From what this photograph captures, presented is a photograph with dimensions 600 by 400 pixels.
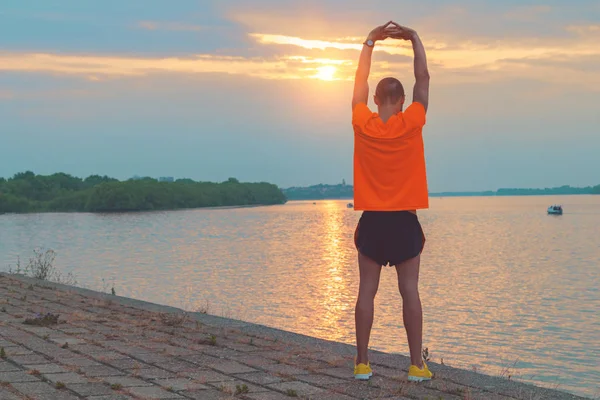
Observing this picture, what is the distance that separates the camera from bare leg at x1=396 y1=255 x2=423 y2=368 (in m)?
5.42

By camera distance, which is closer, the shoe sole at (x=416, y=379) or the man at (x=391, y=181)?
the man at (x=391, y=181)

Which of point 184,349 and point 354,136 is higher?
point 354,136

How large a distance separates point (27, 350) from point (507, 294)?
60.9 ft

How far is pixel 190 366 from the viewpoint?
19.9 feet

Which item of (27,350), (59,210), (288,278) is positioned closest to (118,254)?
(288,278)

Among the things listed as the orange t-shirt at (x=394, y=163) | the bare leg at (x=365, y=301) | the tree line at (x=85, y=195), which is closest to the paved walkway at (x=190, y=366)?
the bare leg at (x=365, y=301)

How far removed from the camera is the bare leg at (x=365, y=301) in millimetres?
5527

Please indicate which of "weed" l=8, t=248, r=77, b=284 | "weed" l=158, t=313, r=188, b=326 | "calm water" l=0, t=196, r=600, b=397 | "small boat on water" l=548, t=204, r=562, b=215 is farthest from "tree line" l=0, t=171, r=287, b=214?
"weed" l=158, t=313, r=188, b=326

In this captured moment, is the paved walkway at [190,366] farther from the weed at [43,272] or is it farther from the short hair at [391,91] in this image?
the weed at [43,272]

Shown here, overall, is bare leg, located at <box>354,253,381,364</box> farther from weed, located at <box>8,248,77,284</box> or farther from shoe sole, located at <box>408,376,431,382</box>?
weed, located at <box>8,248,77,284</box>

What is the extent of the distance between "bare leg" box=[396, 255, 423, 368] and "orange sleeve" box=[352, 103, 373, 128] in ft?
3.62

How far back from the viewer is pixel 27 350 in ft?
21.5

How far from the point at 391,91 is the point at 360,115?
0.30 metres

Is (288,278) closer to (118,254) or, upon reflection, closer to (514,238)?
(118,254)
